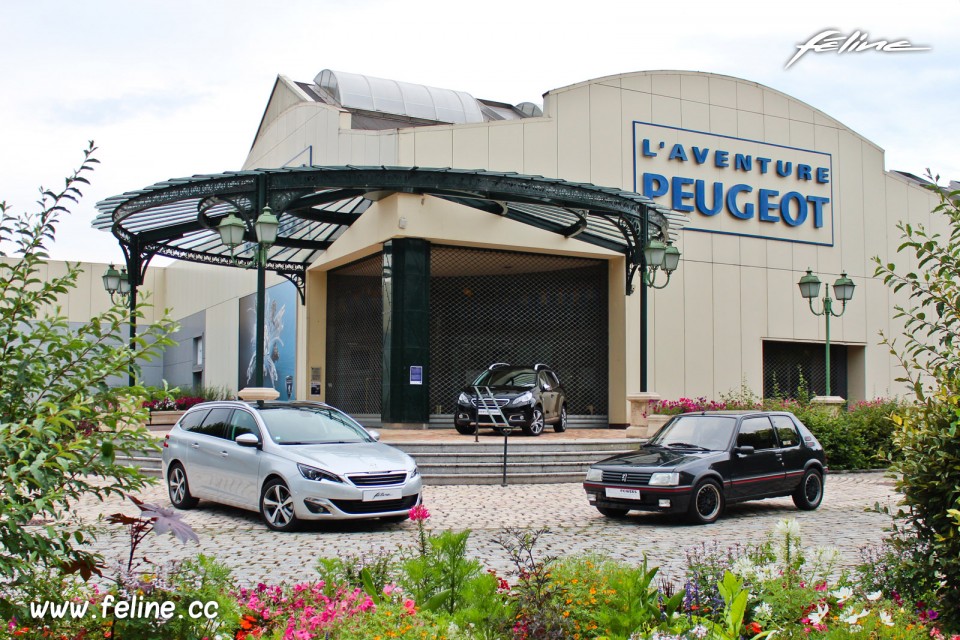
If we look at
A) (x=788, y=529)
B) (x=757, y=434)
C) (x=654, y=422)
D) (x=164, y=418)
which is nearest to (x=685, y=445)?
(x=757, y=434)

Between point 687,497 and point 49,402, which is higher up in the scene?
point 49,402

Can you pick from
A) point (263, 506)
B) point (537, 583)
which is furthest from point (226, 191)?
point (537, 583)

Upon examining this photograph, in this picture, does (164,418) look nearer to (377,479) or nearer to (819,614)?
(377,479)

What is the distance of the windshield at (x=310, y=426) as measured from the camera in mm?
11511

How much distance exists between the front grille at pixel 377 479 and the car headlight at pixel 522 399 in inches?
379

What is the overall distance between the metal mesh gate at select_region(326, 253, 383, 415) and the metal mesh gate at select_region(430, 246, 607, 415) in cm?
171

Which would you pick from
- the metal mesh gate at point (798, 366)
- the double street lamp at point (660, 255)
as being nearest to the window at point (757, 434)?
the double street lamp at point (660, 255)

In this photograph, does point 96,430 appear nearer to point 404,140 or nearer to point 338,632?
point 338,632

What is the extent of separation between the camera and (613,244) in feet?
84.7

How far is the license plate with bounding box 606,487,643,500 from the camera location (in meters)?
11.3

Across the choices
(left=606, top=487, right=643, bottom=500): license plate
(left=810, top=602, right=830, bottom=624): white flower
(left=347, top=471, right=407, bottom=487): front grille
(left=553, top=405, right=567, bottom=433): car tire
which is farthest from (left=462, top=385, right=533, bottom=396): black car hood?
(left=810, top=602, right=830, bottom=624): white flower

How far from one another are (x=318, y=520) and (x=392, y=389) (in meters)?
11.3

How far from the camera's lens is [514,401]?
2042cm

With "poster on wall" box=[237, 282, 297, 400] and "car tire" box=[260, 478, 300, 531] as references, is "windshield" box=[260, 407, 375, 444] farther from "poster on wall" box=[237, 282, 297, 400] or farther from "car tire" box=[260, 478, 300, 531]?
"poster on wall" box=[237, 282, 297, 400]
